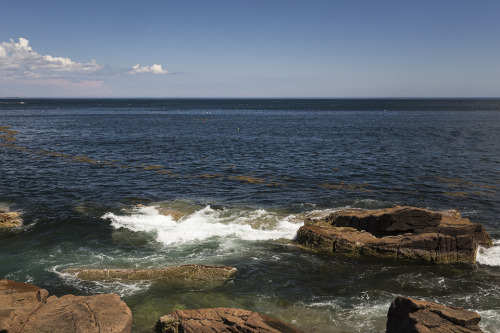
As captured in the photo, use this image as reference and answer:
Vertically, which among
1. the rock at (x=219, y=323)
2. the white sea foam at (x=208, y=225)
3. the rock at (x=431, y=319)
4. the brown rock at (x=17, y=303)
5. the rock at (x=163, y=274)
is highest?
the rock at (x=431, y=319)

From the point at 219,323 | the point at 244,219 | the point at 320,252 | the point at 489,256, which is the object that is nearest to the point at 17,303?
the point at 219,323

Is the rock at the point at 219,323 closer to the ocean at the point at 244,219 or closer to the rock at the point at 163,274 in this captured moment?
the ocean at the point at 244,219

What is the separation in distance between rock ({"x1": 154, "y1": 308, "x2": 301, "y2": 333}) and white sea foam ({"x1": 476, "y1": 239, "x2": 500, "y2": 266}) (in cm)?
1399

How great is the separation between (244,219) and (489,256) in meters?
15.8

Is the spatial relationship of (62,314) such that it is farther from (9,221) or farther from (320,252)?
(9,221)

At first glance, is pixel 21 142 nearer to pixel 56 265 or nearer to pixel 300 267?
pixel 56 265

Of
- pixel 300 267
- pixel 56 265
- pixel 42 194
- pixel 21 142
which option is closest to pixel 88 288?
pixel 56 265

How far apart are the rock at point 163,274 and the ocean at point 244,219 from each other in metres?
0.54

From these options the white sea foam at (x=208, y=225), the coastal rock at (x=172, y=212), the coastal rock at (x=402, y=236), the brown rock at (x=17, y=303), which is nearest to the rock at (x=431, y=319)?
the coastal rock at (x=402, y=236)

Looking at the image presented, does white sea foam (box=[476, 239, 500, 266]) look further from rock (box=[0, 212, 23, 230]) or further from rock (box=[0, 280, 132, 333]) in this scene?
rock (box=[0, 212, 23, 230])

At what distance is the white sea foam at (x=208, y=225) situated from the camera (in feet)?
80.0

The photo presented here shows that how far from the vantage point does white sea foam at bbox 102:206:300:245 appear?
2439 cm

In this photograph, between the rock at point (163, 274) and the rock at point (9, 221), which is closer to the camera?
the rock at point (163, 274)

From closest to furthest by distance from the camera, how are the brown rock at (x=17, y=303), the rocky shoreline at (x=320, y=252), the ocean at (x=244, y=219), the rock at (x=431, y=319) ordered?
the rock at (x=431, y=319) → the brown rock at (x=17, y=303) → the rocky shoreline at (x=320, y=252) → the ocean at (x=244, y=219)
